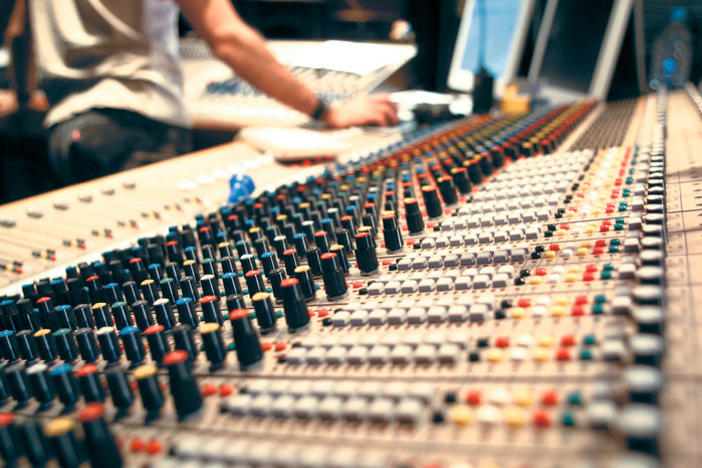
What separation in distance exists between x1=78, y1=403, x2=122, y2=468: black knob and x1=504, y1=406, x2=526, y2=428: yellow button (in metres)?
0.36

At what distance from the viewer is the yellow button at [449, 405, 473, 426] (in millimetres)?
490

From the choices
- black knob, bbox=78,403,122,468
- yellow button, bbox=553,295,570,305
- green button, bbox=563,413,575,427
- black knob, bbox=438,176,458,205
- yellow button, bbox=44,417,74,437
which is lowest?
green button, bbox=563,413,575,427

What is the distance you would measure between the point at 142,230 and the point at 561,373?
1.13 meters

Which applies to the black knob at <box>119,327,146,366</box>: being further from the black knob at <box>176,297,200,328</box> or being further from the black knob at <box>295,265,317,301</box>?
the black knob at <box>295,265,317,301</box>

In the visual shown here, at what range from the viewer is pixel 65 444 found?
53 cm

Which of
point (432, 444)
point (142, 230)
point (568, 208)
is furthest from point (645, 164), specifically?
point (142, 230)

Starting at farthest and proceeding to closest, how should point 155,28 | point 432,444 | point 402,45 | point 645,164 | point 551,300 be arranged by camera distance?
point 402,45, point 155,28, point 645,164, point 551,300, point 432,444

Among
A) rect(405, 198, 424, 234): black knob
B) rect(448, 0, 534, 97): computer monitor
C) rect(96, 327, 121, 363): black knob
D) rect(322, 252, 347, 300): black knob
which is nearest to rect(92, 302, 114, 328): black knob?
rect(96, 327, 121, 363): black knob

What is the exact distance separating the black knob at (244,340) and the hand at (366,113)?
182 centimetres

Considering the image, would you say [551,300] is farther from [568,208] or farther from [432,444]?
[568,208]

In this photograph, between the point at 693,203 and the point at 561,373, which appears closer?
the point at 561,373

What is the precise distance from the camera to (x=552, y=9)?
293 cm

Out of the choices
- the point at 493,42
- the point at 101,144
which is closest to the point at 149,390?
the point at 101,144

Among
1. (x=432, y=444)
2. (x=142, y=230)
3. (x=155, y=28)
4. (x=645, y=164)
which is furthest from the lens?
(x=155, y=28)
